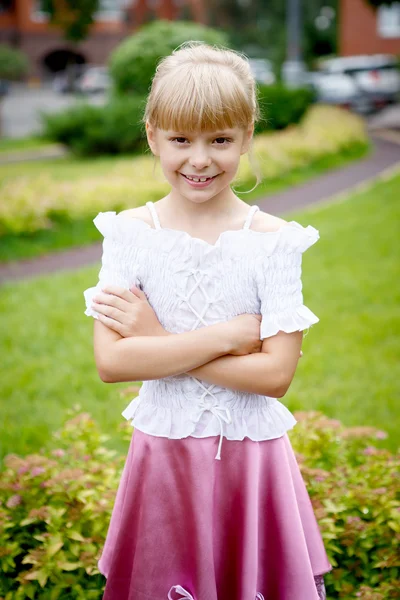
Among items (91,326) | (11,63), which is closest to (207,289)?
(91,326)

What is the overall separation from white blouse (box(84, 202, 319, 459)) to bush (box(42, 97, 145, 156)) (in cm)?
1227

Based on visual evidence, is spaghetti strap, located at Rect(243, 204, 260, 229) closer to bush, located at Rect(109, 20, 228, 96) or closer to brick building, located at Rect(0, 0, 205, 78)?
bush, located at Rect(109, 20, 228, 96)

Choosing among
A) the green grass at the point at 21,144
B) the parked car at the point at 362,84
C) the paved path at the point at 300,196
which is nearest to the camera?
the paved path at the point at 300,196

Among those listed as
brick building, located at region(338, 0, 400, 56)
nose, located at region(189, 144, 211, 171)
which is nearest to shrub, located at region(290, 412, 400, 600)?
nose, located at region(189, 144, 211, 171)

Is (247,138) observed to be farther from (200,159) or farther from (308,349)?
(308,349)

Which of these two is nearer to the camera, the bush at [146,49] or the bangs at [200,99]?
the bangs at [200,99]

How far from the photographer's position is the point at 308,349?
16.8 feet

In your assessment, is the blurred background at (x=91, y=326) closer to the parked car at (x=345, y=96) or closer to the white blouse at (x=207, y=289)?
the white blouse at (x=207, y=289)

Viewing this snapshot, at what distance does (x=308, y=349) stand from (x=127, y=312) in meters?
3.38

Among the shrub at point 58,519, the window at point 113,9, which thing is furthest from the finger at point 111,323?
the window at point 113,9

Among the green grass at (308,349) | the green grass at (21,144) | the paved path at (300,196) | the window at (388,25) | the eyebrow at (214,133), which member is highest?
the window at (388,25)

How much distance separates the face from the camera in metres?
1.79

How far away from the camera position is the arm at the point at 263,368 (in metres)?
1.84

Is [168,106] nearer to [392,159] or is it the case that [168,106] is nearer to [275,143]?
[275,143]
